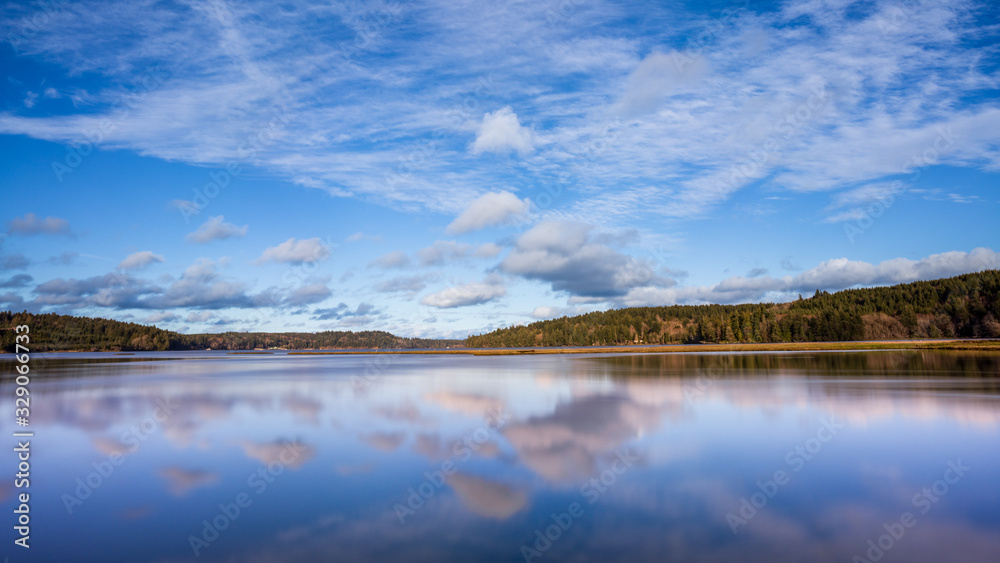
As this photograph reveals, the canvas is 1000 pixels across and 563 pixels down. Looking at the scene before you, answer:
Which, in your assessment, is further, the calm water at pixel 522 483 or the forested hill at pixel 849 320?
the forested hill at pixel 849 320

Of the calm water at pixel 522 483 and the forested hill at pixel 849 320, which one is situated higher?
the forested hill at pixel 849 320

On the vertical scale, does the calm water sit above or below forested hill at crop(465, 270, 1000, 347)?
below

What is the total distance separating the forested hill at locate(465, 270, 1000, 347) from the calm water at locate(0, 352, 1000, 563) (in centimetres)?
12788

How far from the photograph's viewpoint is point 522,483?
9.79 metres

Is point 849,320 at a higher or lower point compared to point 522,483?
higher

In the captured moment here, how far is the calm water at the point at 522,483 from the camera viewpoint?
7.03 m

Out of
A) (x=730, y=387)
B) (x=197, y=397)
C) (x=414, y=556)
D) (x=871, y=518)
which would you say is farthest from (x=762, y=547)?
(x=197, y=397)

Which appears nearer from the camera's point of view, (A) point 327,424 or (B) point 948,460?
(B) point 948,460

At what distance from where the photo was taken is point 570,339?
18800 centimetres

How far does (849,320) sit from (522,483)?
492 ft

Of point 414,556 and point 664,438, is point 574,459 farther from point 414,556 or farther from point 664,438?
point 414,556

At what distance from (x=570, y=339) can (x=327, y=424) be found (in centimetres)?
17474

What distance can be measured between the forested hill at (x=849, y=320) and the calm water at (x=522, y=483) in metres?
128

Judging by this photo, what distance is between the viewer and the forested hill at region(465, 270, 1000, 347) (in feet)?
378
